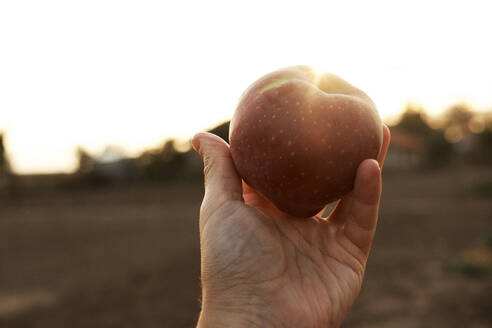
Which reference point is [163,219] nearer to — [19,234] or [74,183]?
[19,234]

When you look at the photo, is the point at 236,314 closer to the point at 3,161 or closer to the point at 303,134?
the point at 303,134

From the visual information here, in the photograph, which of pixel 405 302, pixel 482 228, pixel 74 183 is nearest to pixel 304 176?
pixel 405 302

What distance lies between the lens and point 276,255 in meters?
1.93

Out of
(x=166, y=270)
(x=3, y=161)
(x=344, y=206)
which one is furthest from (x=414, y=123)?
(x=344, y=206)

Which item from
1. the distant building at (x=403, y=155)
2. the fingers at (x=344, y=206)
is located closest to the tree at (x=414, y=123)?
the distant building at (x=403, y=155)

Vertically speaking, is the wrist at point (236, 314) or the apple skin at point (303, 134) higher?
the apple skin at point (303, 134)

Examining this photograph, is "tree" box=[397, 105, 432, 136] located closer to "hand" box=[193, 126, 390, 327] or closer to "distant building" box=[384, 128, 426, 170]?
"distant building" box=[384, 128, 426, 170]

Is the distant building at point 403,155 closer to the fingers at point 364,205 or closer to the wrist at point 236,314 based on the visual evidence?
the fingers at point 364,205

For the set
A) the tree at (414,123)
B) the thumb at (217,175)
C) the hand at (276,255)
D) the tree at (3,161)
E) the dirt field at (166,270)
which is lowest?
the tree at (414,123)

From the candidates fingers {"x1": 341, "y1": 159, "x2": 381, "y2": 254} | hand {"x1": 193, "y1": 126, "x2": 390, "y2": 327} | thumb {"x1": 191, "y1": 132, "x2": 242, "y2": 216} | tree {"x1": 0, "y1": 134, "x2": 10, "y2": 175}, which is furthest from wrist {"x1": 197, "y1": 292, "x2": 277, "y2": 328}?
tree {"x1": 0, "y1": 134, "x2": 10, "y2": 175}

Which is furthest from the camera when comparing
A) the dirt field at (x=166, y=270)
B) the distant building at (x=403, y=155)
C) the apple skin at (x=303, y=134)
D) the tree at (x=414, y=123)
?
the tree at (x=414, y=123)

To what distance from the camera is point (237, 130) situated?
1941 mm

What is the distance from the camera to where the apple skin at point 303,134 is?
179cm

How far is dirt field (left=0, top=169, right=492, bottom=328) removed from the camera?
19.5ft
